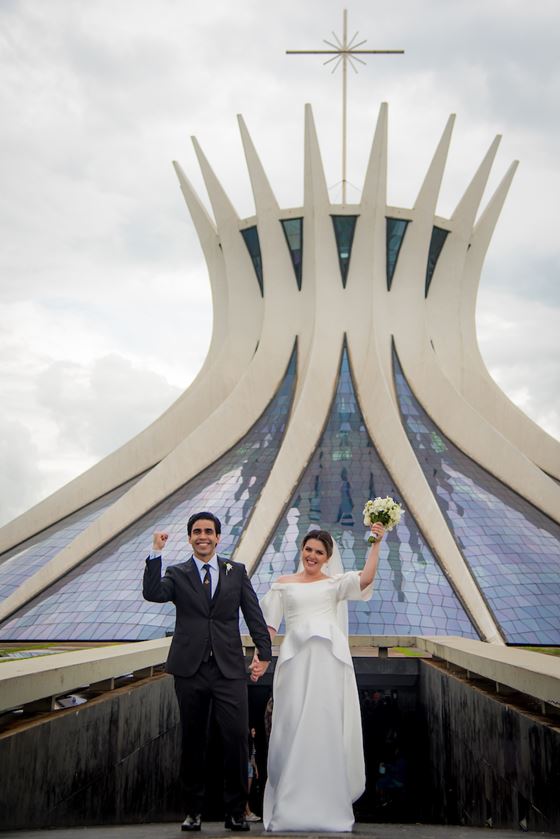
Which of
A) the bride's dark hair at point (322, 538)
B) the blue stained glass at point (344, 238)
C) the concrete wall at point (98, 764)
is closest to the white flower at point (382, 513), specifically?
the bride's dark hair at point (322, 538)

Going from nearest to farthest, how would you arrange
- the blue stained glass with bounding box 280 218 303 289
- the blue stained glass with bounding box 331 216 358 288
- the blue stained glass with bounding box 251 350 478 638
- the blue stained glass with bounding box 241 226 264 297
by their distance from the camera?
the blue stained glass with bounding box 251 350 478 638, the blue stained glass with bounding box 331 216 358 288, the blue stained glass with bounding box 280 218 303 289, the blue stained glass with bounding box 241 226 264 297

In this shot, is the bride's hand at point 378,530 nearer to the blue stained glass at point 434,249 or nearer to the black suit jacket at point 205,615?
the black suit jacket at point 205,615

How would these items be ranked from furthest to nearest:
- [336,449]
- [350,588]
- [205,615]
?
[336,449] → [350,588] → [205,615]

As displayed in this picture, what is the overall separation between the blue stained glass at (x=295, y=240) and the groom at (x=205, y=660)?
19.5 m

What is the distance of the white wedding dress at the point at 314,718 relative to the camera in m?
4.79

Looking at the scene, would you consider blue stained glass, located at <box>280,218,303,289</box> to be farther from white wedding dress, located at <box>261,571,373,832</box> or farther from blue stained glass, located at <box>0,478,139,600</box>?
white wedding dress, located at <box>261,571,373,832</box>

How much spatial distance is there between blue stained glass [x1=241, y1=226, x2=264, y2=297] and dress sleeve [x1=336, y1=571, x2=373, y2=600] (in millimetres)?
19670

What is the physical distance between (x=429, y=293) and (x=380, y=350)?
9.77 ft

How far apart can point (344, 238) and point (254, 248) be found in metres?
2.84

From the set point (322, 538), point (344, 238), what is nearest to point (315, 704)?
point (322, 538)

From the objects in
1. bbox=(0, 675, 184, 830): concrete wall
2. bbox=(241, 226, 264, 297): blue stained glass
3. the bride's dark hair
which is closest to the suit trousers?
bbox=(0, 675, 184, 830): concrete wall

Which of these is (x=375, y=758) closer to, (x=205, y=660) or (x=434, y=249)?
(x=205, y=660)

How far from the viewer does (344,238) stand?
23.3 meters

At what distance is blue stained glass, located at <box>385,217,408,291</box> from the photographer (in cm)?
2333
